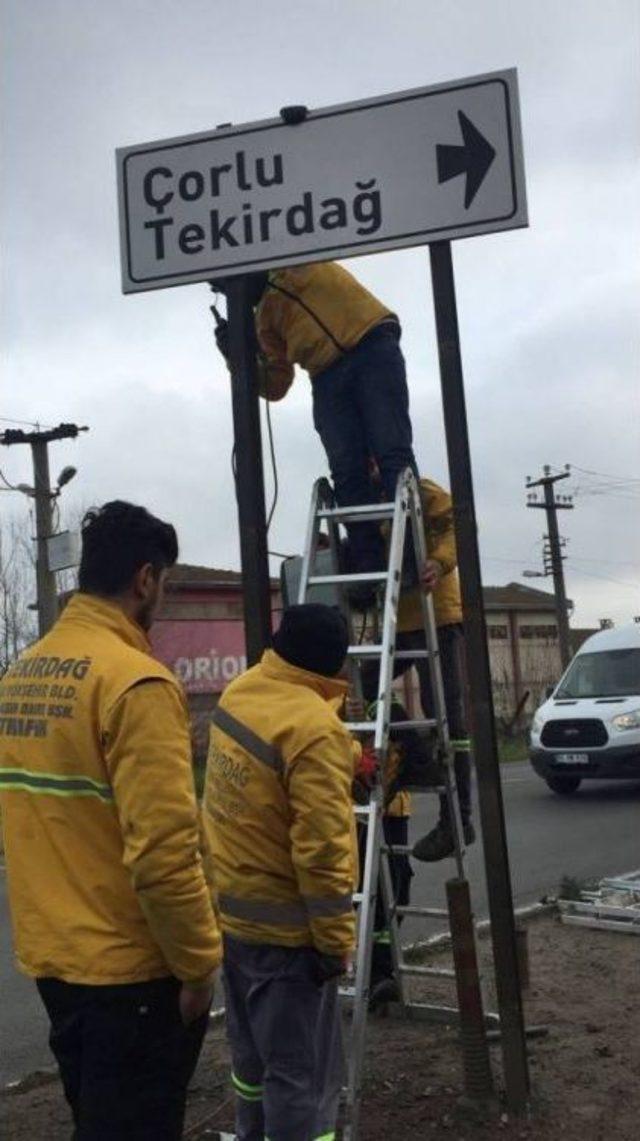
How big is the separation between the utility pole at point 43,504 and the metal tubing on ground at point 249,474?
18955 mm

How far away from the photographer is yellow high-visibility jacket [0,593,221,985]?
2.71m

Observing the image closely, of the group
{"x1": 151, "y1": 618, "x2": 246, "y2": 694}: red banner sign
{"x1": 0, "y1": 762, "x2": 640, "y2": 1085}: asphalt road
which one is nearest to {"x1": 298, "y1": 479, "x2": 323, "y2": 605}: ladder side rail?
{"x1": 0, "y1": 762, "x2": 640, "y2": 1085}: asphalt road

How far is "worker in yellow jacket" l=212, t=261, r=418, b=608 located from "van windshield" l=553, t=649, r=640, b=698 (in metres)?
12.1

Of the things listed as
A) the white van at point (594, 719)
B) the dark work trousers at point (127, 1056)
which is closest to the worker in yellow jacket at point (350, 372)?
the dark work trousers at point (127, 1056)

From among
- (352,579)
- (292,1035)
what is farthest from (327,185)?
(292,1035)

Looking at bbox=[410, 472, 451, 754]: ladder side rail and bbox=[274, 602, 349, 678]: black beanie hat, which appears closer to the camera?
bbox=[274, 602, 349, 678]: black beanie hat

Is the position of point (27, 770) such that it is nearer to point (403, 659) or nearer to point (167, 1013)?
point (167, 1013)

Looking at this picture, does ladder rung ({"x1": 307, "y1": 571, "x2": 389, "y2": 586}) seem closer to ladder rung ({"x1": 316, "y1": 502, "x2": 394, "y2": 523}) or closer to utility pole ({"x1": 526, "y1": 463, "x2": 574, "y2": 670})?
ladder rung ({"x1": 316, "y1": 502, "x2": 394, "y2": 523})

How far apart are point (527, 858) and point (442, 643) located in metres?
6.94

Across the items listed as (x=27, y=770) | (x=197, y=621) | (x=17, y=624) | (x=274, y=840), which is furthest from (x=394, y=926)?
(x=17, y=624)

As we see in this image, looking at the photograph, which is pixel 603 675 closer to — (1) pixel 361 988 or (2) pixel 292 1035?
(1) pixel 361 988

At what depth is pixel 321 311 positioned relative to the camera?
5242 mm

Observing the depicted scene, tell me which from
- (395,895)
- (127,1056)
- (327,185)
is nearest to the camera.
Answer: (127,1056)

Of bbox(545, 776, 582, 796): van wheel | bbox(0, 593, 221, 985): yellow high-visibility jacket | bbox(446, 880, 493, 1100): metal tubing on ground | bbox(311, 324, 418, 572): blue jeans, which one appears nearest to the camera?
bbox(0, 593, 221, 985): yellow high-visibility jacket
